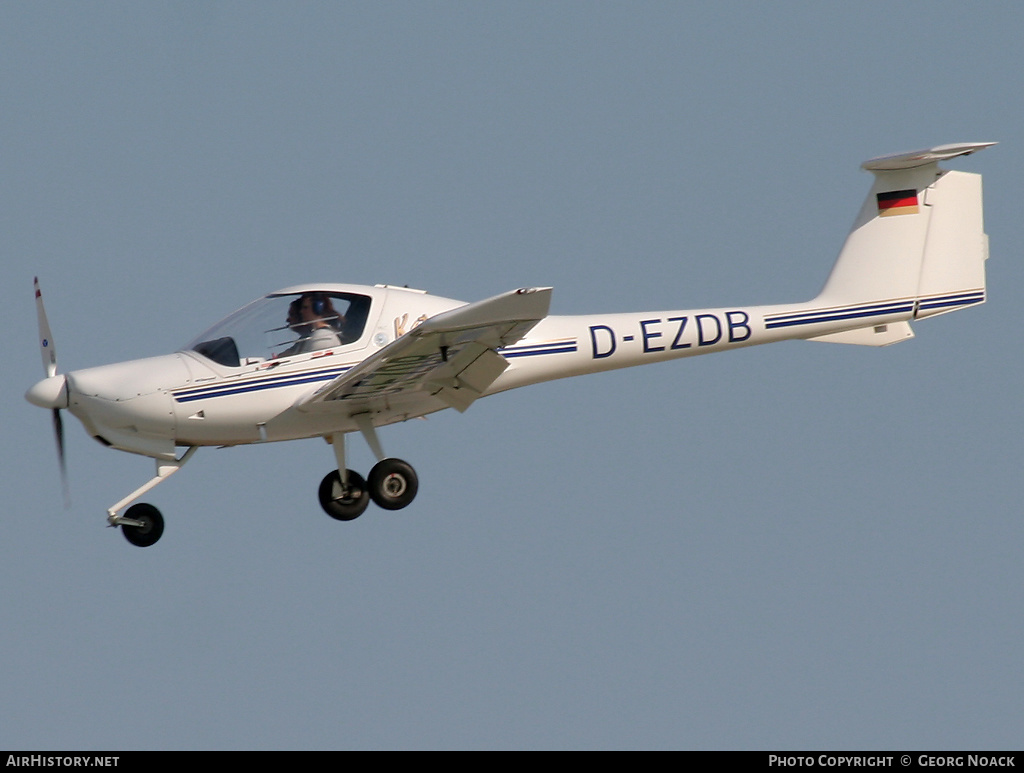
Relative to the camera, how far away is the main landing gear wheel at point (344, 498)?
48.4 feet

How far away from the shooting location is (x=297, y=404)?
1418 cm

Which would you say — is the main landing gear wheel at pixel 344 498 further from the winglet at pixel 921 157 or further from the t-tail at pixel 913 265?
the winglet at pixel 921 157

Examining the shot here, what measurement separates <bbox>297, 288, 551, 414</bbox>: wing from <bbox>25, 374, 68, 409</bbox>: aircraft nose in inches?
85.2

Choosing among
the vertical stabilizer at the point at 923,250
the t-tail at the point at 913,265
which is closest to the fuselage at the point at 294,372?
the t-tail at the point at 913,265

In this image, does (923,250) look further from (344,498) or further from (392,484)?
(344,498)

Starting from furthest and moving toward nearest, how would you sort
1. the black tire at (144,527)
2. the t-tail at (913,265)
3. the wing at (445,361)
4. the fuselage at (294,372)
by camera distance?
the t-tail at (913,265) < the black tire at (144,527) < the fuselage at (294,372) < the wing at (445,361)

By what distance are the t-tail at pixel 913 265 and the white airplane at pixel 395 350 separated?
0.05 ft
